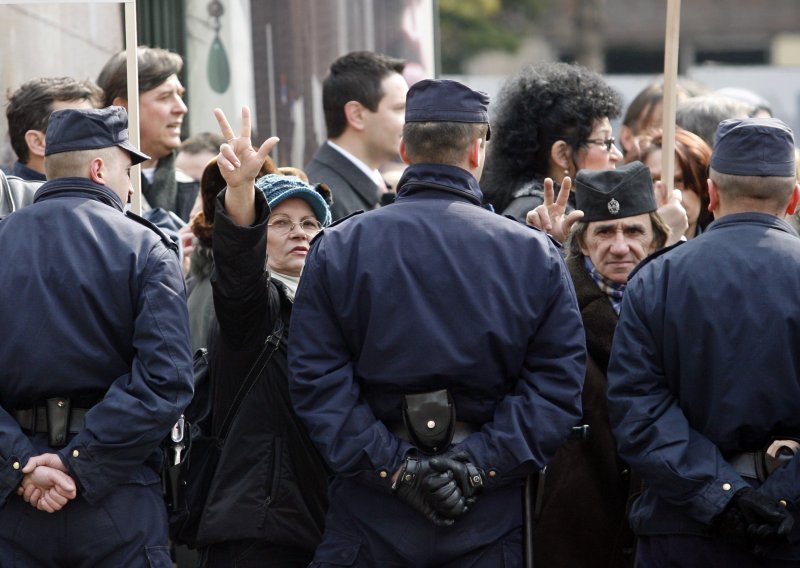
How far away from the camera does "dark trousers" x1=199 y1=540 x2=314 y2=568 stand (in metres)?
5.04

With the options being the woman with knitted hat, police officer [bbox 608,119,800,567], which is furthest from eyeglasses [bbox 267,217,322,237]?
police officer [bbox 608,119,800,567]

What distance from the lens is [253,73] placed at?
879 centimetres

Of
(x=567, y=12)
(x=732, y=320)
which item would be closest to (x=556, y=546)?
(x=732, y=320)

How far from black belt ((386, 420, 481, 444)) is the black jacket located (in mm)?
579

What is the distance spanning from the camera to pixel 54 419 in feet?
15.2

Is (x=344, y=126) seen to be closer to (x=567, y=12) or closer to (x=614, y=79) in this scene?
(x=614, y=79)

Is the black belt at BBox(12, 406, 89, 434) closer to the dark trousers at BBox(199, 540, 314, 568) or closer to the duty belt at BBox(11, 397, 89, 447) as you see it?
the duty belt at BBox(11, 397, 89, 447)

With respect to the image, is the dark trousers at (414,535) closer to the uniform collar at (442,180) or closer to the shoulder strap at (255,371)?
the shoulder strap at (255,371)

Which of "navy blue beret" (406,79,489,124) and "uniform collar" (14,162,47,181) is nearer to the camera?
"navy blue beret" (406,79,489,124)

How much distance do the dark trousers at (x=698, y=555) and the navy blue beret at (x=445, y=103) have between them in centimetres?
137

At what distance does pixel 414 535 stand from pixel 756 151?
4.97 ft

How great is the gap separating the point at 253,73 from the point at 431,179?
4.30 metres

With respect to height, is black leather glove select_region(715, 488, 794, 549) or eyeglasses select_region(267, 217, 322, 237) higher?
eyeglasses select_region(267, 217, 322, 237)

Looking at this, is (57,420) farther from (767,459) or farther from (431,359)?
(767,459)
